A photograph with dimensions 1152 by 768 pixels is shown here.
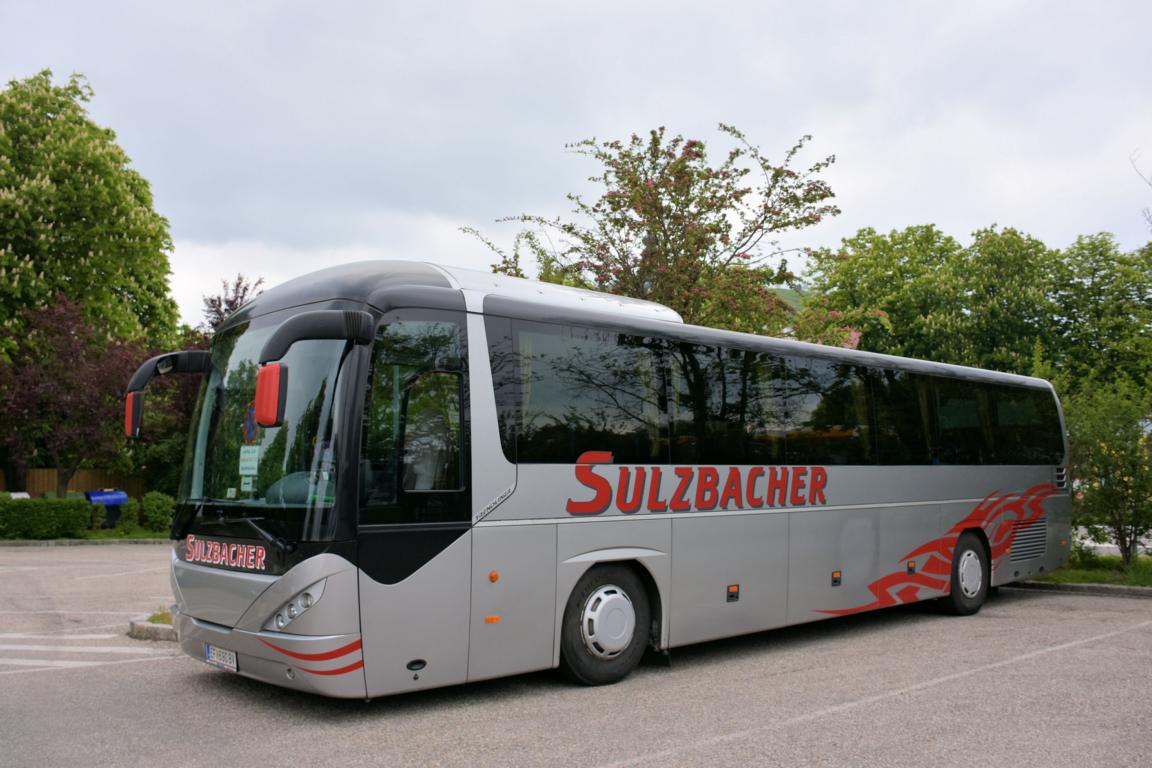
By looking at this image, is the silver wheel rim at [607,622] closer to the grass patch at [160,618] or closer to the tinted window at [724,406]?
the tinted window at [724,406]

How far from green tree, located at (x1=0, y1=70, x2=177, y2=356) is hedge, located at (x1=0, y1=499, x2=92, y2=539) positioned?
5.39 meters

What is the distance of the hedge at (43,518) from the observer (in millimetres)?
25812

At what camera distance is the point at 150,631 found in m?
10.7

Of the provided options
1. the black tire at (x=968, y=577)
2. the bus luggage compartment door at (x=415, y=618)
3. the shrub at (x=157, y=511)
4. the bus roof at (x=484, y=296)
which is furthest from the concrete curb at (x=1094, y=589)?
the shrub at (x=157, y=511)

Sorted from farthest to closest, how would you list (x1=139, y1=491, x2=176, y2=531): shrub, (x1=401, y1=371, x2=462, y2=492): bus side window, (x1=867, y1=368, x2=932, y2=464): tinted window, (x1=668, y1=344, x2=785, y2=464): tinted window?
(x1=139, y1=491, x2=176, y2=531): shrub → (x1=867, y1=368, x2=932, y2=464): tinted window → (x1=668, y1=344, x2=785, y2=464): tinted window → (x1=401, y1=371, x2=462, y2=492): bus side window

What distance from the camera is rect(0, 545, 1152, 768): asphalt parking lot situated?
6199 mm

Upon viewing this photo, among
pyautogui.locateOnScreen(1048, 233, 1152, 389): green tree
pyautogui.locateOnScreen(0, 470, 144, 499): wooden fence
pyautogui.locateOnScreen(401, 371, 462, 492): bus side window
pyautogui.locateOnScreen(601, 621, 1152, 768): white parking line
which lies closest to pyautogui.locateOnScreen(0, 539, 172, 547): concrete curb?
pyautogui.locateOnScreen(0, 470, 144, 499): wooden fence

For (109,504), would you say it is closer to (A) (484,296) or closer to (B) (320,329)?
(A) (484,296)

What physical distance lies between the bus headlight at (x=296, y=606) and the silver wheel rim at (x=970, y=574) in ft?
29.3

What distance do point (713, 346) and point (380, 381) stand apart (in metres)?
3.81

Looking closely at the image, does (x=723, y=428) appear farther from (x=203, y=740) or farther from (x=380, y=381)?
(x=203, y=740)

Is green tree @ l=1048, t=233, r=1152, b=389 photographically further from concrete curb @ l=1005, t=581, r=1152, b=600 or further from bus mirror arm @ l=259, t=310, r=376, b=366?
bus mirror arm @ l=259, t=310, r=376, b=366

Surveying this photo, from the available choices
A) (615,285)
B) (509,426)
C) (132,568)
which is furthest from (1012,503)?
(132,568)

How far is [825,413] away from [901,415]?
5.45 feet
